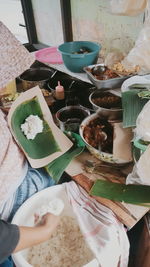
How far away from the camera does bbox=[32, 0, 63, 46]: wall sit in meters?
1.96

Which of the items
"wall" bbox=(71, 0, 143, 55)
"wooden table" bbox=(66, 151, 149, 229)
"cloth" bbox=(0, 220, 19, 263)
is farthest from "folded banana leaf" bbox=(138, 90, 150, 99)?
"cloth" bbox=(0, 220, 19, 263)

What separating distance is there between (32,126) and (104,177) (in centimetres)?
52

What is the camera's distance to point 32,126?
134 centimetres

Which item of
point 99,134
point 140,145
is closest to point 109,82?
point 99,134

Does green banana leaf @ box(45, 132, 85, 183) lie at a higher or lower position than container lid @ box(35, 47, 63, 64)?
lower

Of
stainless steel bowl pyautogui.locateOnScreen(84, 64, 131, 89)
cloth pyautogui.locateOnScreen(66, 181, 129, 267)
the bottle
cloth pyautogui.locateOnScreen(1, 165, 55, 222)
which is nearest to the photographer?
cloth pyautogui.locateOnScreen(66, 181, 129, 267)

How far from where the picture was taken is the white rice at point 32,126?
1.33m

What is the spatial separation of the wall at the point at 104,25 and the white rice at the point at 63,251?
3.85 feet

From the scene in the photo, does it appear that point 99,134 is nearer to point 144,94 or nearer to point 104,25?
point 144,94

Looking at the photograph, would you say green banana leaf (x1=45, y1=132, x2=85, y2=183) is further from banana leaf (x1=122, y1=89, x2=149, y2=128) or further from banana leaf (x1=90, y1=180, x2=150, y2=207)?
banana leaf (x1=122, y1=89, x2=149, y2=128)

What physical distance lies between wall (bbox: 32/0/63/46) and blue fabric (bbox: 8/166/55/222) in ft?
4.44

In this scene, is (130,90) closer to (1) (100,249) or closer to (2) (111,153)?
(2) (111,153)

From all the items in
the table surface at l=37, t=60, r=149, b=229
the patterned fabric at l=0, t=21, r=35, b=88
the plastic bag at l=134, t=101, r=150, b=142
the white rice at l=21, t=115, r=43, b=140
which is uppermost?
the patterned fabric at l=0, t=21, r=35, b=88

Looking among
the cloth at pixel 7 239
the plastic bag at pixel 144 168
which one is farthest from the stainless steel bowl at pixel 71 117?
the cloth at pixel 7 239
